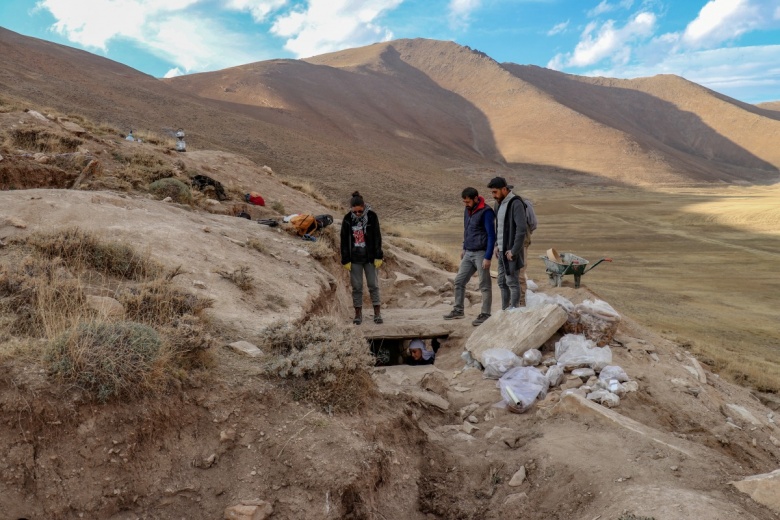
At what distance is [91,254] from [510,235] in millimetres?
4717

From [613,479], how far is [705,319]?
33.3 ft

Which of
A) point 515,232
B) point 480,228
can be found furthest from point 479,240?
point 515,232

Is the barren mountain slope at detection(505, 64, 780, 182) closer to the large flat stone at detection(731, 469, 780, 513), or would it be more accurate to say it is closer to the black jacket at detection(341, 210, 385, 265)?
the black jacket at detection(341, 210, 385, 265)

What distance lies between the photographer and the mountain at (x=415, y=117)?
Answer: 1638 inches

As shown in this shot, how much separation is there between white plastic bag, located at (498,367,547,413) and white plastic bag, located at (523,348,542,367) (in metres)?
0.23

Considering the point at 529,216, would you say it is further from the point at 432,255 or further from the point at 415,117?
the point at 415,117

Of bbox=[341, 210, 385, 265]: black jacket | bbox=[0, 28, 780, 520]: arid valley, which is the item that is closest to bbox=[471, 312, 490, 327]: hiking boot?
bbox=[0, 28, 780, 520]: arid valley

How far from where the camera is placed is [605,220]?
32906 mm

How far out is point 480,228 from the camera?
726cm

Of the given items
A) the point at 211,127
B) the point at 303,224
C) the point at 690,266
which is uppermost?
the point at 211,127

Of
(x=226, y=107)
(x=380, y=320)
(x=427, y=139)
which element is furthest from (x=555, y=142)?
(x=380, y=320)

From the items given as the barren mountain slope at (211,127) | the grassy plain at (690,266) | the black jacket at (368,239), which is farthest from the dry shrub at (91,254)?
the barren mountain slope at (211,127)

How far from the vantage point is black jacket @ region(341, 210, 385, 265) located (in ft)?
23.7

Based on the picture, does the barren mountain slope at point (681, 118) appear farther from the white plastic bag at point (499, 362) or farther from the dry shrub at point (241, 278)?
the dry shrub at point (241, 278)
